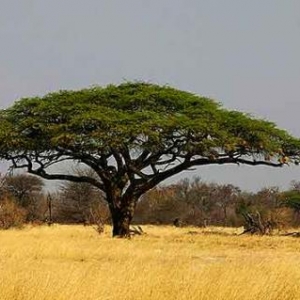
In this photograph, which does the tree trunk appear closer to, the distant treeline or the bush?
the bush

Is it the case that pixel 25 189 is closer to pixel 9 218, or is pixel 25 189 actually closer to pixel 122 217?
pixel 9 218

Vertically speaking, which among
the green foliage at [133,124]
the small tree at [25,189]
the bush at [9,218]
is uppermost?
the green foliage at [133,124]

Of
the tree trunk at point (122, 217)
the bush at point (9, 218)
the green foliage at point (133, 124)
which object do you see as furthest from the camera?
the bush at point (9, 218)

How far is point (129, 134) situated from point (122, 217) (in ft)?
14.9

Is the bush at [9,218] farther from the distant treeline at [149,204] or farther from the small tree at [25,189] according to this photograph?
the small tree at [25,189]

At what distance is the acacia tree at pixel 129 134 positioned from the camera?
22.5m

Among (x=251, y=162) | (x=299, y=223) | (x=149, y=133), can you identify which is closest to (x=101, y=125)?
(x=149, y=133)

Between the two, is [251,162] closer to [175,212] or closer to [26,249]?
[26,249]

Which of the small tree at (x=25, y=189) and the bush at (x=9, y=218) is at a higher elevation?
the small tree at (x=25, y=189)

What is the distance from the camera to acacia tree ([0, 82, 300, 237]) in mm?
22484

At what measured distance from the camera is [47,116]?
23844mm

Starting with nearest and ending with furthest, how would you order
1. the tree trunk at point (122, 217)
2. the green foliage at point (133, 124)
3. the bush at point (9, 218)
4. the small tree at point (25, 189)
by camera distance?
1. the green foliage at point (133, 124)
2. the tree trunk at point (122, 217)
3. the bush at point (9, 218)
4. the small tree at point (25, 189)

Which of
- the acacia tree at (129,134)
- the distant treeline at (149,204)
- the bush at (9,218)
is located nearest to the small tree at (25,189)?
the distant treeline at (149,204)

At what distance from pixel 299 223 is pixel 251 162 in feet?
77.5
